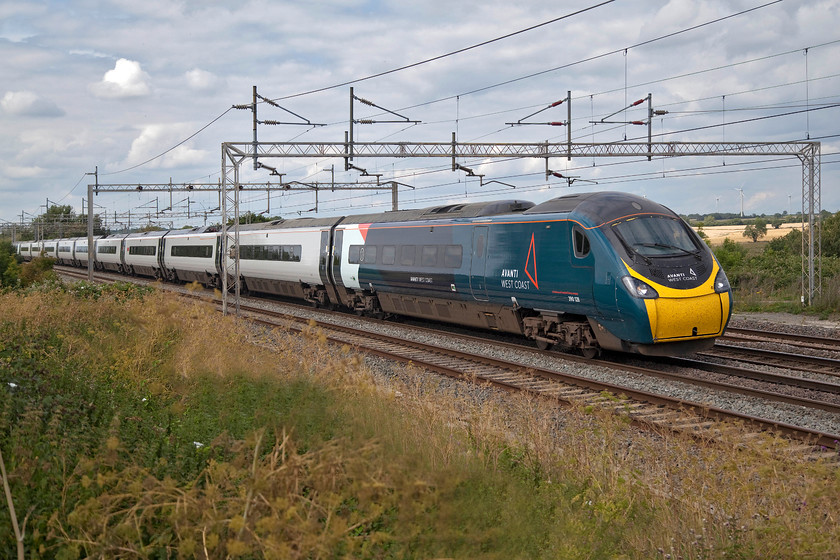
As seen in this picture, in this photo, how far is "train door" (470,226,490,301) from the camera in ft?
51.3

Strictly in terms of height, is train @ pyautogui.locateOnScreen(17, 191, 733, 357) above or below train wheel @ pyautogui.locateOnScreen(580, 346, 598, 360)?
above

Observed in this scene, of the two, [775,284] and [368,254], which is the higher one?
[368,254]

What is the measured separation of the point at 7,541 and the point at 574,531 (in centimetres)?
367

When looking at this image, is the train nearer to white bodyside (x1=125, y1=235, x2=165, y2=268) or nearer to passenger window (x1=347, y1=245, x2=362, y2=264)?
passenger window (x1=347, y1=245, x2=362, y2=264)

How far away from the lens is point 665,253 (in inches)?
489

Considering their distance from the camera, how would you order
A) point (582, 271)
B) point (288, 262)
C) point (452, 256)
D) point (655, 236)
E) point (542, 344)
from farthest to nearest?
point (288, 262), point (452, 256), point (542, 344), point (582, 271), point (655, 236)

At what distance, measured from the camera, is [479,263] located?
15.8 m

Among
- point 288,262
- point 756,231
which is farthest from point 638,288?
point 756,231

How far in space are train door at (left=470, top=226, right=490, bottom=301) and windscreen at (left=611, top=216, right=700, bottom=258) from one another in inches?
148

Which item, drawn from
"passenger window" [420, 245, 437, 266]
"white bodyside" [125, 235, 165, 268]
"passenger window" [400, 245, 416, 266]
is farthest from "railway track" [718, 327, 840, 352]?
"white bodyside" [125, 235, 165, 268]

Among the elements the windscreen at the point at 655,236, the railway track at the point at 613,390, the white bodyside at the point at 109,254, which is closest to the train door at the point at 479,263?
the railway track at the point at 613,390

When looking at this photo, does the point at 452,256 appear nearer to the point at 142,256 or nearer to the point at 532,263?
the point at 532,263

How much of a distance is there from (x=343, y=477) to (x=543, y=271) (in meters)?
9.75

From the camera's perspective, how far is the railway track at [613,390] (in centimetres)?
841
